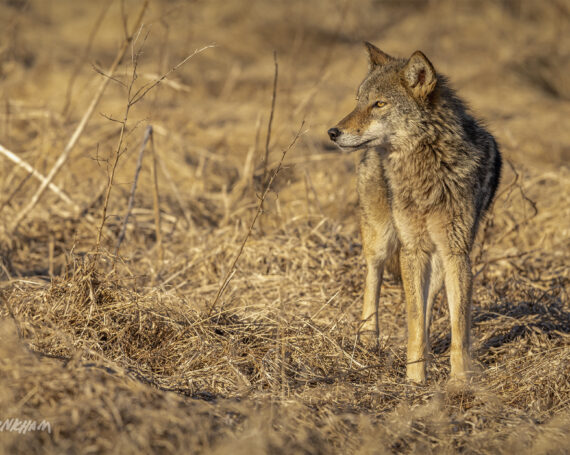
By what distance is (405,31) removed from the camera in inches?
691

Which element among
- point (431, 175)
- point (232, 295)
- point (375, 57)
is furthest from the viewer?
point (232, 295)

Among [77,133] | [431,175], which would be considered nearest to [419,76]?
[431,175]

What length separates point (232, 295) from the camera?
5.73 metres

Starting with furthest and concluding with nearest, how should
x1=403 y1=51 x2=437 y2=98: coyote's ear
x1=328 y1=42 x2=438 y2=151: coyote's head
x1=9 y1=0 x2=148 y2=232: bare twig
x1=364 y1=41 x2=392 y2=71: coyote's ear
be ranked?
x1=9 y1=0 x2=148 y2=232: bare twig < x1=364 y1=41 x2=392 y2=71: coyote's ear < x1=328 y1=42 x2=438 y2=151: coyote's head < x1=403 y1=51 x2=437 y2=98: coyote's ear

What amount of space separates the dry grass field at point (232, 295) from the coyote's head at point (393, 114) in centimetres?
56

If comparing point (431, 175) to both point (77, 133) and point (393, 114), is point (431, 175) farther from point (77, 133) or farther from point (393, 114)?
point (77, 133)

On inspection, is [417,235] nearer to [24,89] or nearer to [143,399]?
[143,399]

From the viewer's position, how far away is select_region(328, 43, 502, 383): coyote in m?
4.71

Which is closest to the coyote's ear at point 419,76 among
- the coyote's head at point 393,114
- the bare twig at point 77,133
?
the coyote's head at point 393,114

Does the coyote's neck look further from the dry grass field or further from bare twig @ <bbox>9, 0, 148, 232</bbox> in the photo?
bare twig @ <bbox>9, 0, 148, 232</bbox>

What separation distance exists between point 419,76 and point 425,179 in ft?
2.40

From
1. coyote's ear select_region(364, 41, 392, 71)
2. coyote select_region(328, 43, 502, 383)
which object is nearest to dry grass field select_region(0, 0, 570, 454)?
coyote select_region(328, 43, 502, 383)

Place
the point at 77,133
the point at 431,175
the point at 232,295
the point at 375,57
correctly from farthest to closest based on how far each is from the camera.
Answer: the point at 77,133 < the point at 232,295 < the point at 375,57 < the point at 431,175

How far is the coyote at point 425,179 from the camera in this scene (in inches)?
185
